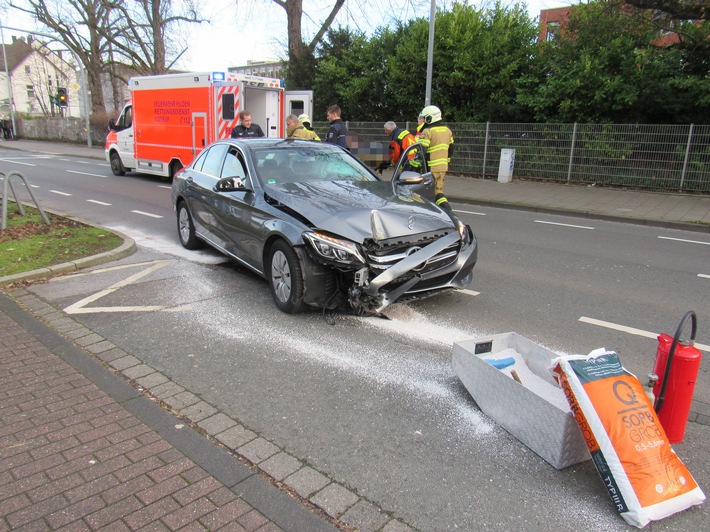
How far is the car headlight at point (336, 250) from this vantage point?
458 centimetres

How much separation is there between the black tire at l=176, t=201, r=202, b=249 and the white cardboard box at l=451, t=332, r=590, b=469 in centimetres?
503

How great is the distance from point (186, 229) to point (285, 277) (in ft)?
10.6

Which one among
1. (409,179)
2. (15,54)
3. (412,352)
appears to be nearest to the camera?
(412,352)

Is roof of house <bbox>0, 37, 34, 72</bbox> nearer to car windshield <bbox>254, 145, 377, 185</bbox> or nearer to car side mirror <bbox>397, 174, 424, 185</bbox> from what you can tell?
car windshield <bbox>254, 145, 377, 185</bbox>

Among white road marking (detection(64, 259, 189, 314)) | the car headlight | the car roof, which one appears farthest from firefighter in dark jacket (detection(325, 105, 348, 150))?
the car headlight

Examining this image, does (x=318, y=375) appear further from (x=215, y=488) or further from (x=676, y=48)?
(x=676, y=48)

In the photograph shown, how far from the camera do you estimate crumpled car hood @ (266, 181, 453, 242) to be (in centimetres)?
477

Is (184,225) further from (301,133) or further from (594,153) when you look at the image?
(594,153)

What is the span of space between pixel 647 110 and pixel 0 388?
16415 millimetres

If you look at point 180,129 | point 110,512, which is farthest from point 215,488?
point 180,129

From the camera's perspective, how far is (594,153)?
15.7m

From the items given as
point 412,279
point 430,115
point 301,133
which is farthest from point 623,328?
point 301,133

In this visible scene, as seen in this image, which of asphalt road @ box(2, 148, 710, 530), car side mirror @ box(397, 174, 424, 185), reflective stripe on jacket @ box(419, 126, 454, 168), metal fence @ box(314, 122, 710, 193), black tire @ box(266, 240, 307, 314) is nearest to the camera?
asphalt road @ box(2, 148, 710, 530)

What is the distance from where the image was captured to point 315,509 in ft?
8.62
